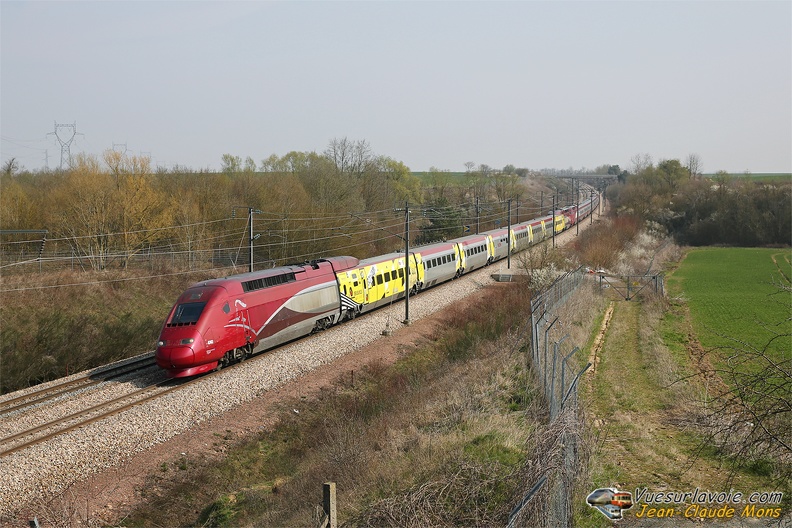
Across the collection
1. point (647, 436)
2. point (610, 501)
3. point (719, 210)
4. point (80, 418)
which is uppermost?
point (719, 210)

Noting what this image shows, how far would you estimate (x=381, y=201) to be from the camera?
69.9m

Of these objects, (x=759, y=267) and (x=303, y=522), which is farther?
(x=759, y=267)

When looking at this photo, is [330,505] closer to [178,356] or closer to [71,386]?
[178,356]

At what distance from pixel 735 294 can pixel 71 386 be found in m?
38.4

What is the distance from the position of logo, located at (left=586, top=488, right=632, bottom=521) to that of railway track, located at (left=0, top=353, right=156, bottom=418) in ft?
51.6

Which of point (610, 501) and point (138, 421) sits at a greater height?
point (610, 501)

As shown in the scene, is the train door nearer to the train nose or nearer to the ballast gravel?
the ballast gravel

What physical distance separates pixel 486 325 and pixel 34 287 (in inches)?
867

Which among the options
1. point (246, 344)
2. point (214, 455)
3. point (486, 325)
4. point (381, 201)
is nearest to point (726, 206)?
point (381, 201)

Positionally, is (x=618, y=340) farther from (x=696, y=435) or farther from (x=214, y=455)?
(x=214, y=455)

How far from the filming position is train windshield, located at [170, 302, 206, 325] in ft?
69.6

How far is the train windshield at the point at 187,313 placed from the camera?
2122 centimetres

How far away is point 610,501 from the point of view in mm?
10219

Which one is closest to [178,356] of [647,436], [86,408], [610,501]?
[86,408]
